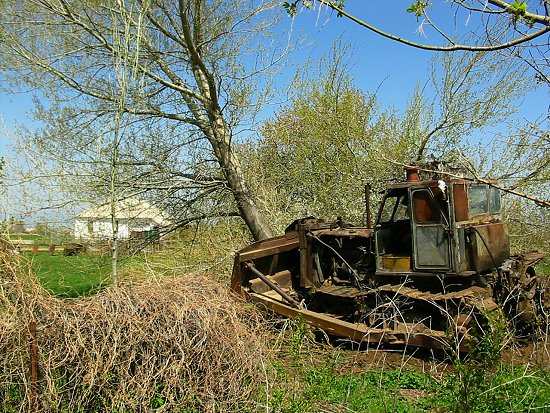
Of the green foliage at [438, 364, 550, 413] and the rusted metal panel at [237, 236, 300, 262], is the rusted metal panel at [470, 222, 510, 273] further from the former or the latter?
the rusted metal panel at [237, 236, 300, 262]

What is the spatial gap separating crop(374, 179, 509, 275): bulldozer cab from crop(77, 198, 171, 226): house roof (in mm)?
4558

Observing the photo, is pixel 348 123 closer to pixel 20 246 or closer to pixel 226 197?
pixel 226 197

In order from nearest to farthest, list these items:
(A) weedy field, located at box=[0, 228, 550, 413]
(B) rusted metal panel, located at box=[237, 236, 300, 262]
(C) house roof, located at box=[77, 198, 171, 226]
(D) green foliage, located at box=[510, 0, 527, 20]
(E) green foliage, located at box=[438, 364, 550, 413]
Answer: (D) green foliage, located at box=[510, 0, 527, 20], (E) green foliage, located at box=[438, 364, 550, 413], (A) weedy field, located at box=[0, 228, 550, 413], (B) rusted metal panel, located at box=[237, 236, 300, 262], (C) house roof, located at box=[77, 198, 171, 226]

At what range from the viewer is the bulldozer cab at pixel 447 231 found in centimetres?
761

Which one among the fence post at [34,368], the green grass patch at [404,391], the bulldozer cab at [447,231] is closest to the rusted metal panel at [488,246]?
the bulldozer cab at [447,231]

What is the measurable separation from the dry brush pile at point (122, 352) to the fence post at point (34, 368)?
0.03 metres

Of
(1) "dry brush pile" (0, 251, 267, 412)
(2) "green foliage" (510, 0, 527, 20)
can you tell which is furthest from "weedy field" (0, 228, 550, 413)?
(2) "green foliage" (510, 0, 527, 20)

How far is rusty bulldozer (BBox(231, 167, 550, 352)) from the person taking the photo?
754 cm

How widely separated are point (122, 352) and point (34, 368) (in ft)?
2.45

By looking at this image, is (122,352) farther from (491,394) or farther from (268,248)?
(268,248)

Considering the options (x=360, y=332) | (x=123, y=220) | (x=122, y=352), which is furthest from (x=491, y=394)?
(x=123, y=220)

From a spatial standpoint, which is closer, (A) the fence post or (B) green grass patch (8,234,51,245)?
(A) the fence post

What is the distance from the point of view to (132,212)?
1053 centimetres

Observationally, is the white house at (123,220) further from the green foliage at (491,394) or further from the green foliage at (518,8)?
the green foliage at (518,8)
